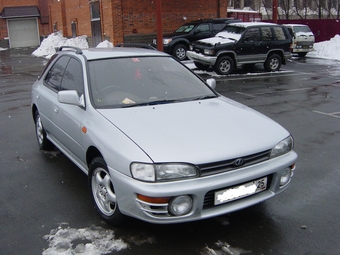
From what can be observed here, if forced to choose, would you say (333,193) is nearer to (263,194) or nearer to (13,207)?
(263,194)

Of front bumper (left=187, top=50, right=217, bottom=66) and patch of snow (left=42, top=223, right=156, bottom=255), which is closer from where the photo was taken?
patch of snow (left=42, top=223, right=156, bottom=255)

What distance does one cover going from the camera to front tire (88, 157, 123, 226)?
133 inches

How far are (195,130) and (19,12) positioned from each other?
→ 38.2 meters

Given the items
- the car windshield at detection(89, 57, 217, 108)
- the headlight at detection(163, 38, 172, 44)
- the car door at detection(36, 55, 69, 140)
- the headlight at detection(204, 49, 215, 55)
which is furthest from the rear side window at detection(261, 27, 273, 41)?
the car door at detection(36, 55, 69, 140)

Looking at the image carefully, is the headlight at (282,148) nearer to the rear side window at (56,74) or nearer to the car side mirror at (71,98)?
the car side mirror at (71,98)

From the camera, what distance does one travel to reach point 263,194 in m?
3.38

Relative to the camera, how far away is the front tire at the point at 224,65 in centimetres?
1366

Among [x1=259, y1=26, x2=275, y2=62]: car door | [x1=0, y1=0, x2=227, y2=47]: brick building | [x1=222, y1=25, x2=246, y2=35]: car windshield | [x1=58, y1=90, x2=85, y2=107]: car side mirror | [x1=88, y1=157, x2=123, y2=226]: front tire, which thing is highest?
[x1=0, y1=0, x2=227, y2=47]: brick building

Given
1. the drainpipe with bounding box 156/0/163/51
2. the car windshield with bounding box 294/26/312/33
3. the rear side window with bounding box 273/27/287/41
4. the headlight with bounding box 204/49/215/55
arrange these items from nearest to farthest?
the headlight with bounding box 204/49/215/55, the rear side window with bounding box 273/27/287/41, the drainpipe with bounding box 156/0/163/51, the car windshield with bounding box 294/26/312/33

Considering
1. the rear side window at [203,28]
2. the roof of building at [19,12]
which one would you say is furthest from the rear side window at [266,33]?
the roof of building at [19,12]

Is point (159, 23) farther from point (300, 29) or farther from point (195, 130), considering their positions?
point (195, 130)

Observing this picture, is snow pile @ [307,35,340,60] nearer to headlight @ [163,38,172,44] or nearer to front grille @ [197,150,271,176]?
headlight @ [163,38,172,44]

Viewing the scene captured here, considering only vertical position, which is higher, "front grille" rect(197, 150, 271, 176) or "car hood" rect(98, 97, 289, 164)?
"car hood" rect(98, 97, 289, 164)

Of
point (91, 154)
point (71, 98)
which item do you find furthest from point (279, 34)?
point (91, 154)
